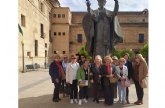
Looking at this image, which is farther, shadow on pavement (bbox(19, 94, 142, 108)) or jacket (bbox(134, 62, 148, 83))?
jacket (bbox(134, 62, 148, 83))

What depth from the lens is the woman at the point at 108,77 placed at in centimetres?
754

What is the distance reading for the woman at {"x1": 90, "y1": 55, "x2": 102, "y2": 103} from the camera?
25.1 feet

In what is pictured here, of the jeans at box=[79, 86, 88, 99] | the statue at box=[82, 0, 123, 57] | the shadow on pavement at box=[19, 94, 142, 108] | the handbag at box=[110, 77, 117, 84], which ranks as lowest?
the shadow on pavement at box=[19, 94, 142, 108]

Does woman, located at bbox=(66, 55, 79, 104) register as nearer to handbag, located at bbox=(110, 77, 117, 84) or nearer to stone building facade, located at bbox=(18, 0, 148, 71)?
handbag, located at bbox=(110, 77, 117, 84)

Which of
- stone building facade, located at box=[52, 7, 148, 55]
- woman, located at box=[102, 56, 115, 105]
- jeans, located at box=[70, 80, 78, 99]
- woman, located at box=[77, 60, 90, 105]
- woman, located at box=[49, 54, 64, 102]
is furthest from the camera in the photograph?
stone building facade, located at box=[52, 7, 148, 55]

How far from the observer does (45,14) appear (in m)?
36.6

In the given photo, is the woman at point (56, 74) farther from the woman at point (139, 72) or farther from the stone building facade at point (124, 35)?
the stone building facade at point (124, 35)

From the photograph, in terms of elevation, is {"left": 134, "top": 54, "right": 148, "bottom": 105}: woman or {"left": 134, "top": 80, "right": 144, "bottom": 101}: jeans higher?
{"left": 134, "top": 54, "right": 148, "bottom": 105}: woman

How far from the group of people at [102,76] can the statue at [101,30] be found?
21.1 inches

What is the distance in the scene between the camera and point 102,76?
7707 mm

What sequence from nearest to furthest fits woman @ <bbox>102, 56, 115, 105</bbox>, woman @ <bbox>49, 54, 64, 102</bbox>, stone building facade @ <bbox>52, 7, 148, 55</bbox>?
woman @ <bbox>102, 56, 115, 105</bbox>
woman @ <bbox>49, 54, 64, 102</bbox>
stone building facade @ <bbox>52, 7, 148, 55</bbox>

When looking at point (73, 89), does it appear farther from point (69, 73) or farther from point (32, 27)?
point (32, 27)

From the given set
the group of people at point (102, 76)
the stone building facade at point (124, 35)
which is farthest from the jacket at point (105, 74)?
the stone building facade at point (124, 35)

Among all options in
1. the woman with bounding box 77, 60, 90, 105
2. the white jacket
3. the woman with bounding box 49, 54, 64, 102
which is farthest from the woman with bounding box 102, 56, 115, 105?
the woman with bounding box 49, 54, 64, 102
